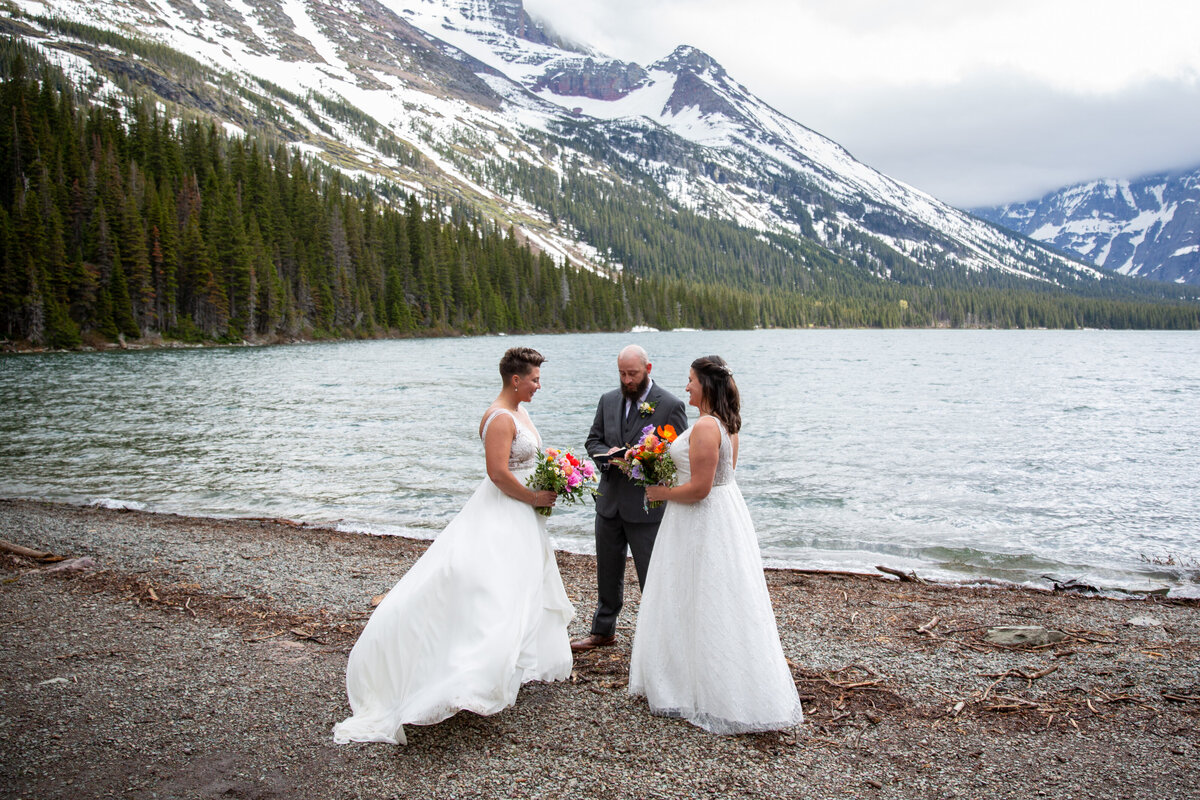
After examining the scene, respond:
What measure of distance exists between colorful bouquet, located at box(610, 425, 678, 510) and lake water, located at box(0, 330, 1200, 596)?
7.16 m

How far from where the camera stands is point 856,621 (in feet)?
28.9

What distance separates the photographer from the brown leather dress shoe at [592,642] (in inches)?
299

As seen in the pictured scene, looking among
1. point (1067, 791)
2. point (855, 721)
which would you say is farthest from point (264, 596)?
point (1067, 791)

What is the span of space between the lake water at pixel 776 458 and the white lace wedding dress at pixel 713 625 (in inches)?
274

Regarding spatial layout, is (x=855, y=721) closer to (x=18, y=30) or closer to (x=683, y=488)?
(x=683, y=488)

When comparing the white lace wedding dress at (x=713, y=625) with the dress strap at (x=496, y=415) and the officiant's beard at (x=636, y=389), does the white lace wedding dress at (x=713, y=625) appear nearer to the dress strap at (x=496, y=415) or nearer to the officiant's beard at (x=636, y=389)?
the officiant's beard at (x=636, y=389)

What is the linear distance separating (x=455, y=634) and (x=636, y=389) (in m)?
2.80

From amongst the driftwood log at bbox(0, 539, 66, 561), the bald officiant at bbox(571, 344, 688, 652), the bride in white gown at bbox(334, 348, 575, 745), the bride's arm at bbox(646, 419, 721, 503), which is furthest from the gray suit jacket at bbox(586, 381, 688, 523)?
the driftwood log at bbox(0, 539, 66, 561)

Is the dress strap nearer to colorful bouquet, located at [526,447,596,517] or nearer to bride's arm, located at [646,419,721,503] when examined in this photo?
colorful bouquet, located at [526,447,596,517]

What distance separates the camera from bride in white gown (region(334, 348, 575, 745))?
18.0 ft

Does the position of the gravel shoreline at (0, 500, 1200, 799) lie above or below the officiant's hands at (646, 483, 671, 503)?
below

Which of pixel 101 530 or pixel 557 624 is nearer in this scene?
pixel 557 624

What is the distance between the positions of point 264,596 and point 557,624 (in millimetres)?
4778

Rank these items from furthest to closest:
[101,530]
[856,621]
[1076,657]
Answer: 1. [101,530]
2. [856,621]
3. [1076,657]
